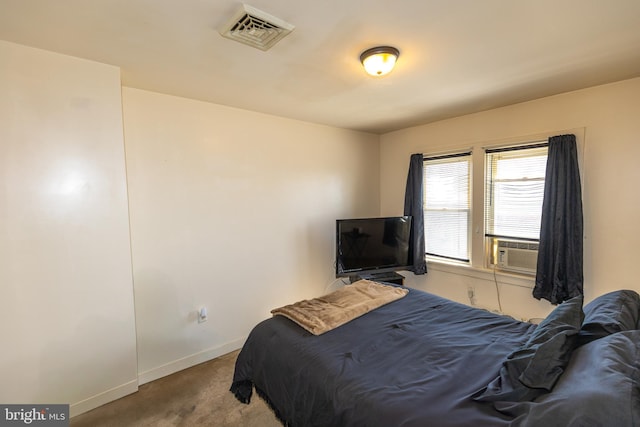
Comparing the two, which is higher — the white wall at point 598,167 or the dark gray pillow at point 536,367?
the white wall at point 598,167

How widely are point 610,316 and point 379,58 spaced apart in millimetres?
1897

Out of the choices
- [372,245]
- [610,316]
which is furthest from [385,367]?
[372,245]

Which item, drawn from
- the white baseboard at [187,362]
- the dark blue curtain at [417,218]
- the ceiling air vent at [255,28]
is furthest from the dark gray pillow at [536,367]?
the white baseboard at [187,362]

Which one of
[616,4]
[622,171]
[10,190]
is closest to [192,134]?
[10,190]

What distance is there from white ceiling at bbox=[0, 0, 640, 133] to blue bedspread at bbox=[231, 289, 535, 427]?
182 cm

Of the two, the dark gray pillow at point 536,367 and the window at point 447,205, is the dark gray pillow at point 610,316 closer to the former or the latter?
the dark gray pillow at point 536,367

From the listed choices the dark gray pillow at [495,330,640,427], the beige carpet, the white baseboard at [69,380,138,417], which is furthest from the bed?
the white baseboard at [69,380,138,417]

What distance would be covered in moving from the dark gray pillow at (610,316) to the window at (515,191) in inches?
60.0

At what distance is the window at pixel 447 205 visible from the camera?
3.59m

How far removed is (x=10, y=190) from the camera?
72.3 inches

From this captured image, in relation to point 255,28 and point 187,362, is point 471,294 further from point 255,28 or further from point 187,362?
point 255,28

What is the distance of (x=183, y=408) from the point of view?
223cm

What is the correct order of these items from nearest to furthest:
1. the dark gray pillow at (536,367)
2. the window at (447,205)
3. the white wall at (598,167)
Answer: the dark gray pillow at (536,367) → the white wall at (598,167) → the window at (447,205)

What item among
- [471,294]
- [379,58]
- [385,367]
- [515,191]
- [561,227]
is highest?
[379,58]
